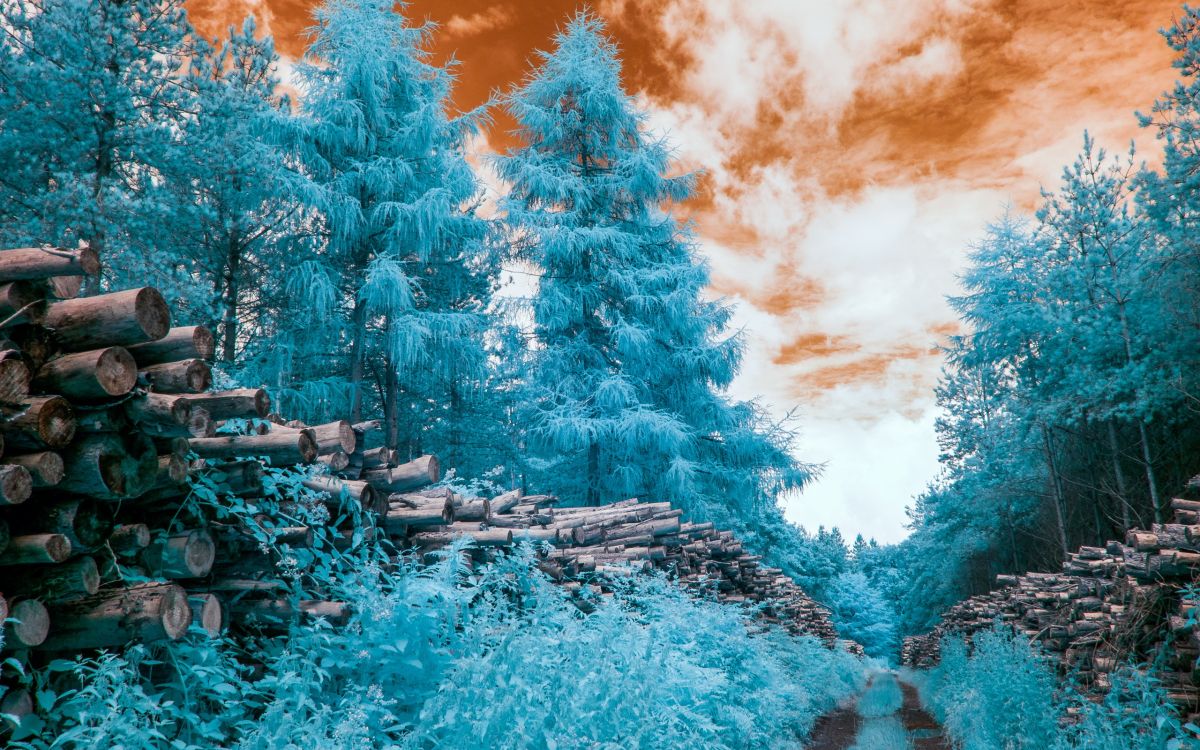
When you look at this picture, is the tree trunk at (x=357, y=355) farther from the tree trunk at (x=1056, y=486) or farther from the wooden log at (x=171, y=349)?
the tree trunk at (x=1056, y=486)

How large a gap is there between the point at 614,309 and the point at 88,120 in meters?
11.6

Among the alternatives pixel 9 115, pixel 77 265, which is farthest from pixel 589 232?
pixel 77 265

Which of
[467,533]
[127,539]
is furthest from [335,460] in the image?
[127,539]

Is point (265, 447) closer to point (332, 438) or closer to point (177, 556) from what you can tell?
point (332, 438)

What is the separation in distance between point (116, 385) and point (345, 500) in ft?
5.96

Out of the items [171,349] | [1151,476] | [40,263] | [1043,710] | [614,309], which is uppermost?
[614,309]

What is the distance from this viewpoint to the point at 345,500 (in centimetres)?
487

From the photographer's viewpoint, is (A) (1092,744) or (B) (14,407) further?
(A) (1092,744)

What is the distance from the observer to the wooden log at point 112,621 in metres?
3.35

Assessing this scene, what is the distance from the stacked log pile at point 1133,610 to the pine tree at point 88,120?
44.0 ft

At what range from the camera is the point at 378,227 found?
15477mm

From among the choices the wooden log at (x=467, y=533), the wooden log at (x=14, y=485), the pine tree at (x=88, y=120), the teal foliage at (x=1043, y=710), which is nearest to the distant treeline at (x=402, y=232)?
the pine tree at (x=88, y=120)

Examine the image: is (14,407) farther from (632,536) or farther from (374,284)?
(374,284)

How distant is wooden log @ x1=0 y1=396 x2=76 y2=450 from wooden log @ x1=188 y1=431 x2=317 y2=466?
38.1 inches
